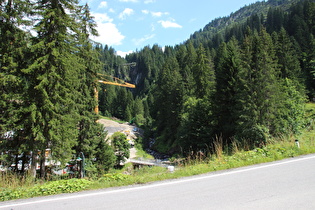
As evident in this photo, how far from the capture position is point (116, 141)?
36656mm

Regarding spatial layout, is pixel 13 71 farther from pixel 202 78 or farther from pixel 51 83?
pixel 202 78

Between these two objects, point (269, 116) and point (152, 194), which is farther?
point (269, 116)

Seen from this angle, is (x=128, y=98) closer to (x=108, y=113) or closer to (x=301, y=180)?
(x=108, y=113)

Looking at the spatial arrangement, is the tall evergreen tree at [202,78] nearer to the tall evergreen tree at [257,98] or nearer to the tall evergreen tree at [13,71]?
the tall evergreen tree at [257,98]

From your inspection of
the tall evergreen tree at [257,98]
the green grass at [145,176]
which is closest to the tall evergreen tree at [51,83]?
the green grass at [145,176]

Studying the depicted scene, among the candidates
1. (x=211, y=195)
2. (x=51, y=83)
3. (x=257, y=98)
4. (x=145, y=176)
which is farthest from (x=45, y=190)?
(x=257, y=98)

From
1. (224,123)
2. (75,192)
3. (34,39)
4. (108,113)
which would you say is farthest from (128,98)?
(75,192)

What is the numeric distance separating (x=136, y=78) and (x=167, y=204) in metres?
171

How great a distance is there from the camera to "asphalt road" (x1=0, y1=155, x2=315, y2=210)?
3789 mm

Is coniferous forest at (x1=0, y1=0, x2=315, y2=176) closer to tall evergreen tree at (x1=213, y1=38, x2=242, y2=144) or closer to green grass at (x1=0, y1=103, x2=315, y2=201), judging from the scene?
tall evergreen tree at (x1=213, y1=38, x2=242, y2=144)

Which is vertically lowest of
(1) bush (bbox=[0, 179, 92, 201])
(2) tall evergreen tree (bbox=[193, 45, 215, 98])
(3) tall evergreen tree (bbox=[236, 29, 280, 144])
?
(1) bush (bbox=[0, 179, 92, 201])

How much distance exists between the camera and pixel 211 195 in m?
4.22

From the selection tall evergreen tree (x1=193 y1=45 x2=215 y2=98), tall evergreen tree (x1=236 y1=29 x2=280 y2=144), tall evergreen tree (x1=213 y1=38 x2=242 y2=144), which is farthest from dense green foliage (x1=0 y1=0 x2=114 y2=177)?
tall evergreen tree (x1=193 y1=45 x2=215 y2=98)

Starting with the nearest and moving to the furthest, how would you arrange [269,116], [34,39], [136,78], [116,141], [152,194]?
1. [152,194]
2. [34,39]
3. [269,116]
4. [116,141]
5. [136,78]
